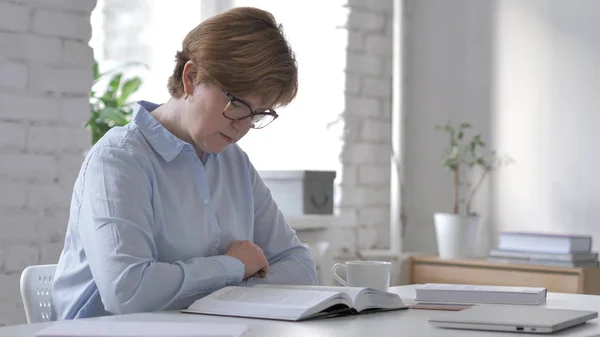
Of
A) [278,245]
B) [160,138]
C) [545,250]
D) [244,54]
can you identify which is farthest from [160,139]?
[545,250]

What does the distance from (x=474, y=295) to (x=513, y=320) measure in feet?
1.26

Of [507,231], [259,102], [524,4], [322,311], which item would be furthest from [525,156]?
[322,311]

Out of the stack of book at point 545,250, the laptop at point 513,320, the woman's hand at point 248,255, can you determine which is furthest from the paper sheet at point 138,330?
the stack of book at point 545,250

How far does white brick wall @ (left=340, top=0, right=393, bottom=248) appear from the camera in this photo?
3689 millimetres

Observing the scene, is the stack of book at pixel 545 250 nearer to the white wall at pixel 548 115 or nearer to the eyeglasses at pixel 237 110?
the white wall at pixel 548 115

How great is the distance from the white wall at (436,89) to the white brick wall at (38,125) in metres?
1.72

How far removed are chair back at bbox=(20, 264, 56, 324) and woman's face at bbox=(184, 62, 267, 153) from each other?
0.42 meters

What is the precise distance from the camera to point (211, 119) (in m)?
1.81

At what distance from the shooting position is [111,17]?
357 cm

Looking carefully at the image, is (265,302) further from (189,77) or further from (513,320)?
(189,77)

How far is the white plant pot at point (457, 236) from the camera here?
3457 millimetres

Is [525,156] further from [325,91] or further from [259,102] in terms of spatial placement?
[259,102]

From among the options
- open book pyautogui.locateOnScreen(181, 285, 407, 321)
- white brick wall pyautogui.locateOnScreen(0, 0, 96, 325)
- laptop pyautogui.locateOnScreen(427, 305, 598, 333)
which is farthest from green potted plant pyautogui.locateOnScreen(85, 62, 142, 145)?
laptop pyautogui.locateOnScreen(427, 305, 598, 333)

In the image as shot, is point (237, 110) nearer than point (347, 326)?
No
